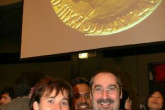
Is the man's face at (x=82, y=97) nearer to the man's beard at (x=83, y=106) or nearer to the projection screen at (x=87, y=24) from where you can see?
the man's beard at (x=83, y=106)

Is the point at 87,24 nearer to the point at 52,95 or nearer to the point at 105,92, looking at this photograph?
the point at 105,92

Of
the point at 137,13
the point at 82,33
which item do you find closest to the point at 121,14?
the point at 137,13

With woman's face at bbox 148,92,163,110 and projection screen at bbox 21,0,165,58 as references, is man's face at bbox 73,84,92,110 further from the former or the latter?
woman's face at bbox 148,92,163,110

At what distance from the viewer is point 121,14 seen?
264 cm

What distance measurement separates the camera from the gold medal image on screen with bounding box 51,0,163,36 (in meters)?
2.52

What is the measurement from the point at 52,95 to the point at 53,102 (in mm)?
41

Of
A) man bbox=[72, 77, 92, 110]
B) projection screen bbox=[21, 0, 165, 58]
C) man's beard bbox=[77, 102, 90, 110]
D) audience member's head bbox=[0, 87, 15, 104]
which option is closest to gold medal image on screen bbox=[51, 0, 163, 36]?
projection screen bbox=[21, 0, 165, 58]

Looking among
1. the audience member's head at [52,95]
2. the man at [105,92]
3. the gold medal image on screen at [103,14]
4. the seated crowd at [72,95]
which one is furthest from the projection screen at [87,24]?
the audience member's head at [52,95]

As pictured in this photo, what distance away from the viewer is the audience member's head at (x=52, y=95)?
1494mm

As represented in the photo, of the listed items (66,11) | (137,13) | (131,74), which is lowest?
(131,74)

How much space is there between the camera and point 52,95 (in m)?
1.51

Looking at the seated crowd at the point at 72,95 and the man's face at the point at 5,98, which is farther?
the man's face at the point at 5,98

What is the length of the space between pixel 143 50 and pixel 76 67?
6.11ft

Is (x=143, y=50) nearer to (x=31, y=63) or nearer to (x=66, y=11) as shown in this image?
(x=66, y=11)
